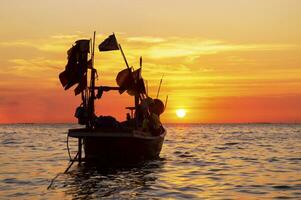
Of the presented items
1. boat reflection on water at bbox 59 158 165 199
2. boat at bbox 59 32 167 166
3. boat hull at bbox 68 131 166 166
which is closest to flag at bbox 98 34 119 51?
boat at bbox 59 32 167 166

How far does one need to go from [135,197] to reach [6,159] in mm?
19025

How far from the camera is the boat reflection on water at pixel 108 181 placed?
18984mm

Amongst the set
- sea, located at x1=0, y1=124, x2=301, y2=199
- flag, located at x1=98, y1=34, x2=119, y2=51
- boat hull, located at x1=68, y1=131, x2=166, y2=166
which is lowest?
sea, located at x1=0, y1=124, x2=301, y2=199

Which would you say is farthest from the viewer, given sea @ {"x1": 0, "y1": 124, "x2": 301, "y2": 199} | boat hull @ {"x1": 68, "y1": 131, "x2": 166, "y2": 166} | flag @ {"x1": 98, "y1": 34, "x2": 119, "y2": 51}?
flag @ {"x1": 98, "y1": 34, "x2": 119, "y2": 51}

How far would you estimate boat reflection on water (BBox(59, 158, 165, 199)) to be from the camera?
1898 cm

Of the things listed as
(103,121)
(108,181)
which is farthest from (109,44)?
(108,181)

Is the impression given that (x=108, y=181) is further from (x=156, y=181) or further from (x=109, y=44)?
(x=109, y=44)

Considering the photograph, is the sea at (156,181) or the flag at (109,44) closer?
the sea at (156,181)

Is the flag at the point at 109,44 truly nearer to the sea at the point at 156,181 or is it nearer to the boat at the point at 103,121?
the boat at the point at 103,121

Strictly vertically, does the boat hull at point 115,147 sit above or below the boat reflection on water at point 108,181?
above

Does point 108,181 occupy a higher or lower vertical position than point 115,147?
lower

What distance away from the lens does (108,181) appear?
22.1m

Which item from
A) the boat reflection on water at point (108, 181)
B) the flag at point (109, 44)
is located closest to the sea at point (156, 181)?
the boat reflection on water at point (108, 181)

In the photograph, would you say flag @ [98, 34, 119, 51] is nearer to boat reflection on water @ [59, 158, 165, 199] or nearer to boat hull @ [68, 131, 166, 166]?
boat hull @ [68, 131, 166, 166]
